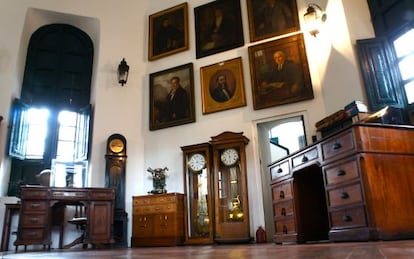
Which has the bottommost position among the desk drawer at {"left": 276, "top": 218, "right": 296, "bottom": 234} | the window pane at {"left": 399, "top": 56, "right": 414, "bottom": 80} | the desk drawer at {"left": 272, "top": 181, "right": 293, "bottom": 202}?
the desk drawer at {"left": 276, "top": 218, "right": 296, "bottom": 234}

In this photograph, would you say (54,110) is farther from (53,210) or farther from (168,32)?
(168,32)

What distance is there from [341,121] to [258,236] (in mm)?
2129

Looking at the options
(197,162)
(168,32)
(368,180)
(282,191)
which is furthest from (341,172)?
(168,32)

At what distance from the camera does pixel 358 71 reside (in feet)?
16.1

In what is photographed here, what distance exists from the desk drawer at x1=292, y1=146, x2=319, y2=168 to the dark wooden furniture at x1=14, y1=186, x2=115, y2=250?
3423mm

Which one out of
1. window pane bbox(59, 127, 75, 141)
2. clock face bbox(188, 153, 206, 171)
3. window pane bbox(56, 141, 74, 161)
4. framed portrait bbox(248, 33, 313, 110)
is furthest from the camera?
window pane bbox(59, 127, 75, 141)

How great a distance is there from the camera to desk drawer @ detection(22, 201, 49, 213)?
17.1ft

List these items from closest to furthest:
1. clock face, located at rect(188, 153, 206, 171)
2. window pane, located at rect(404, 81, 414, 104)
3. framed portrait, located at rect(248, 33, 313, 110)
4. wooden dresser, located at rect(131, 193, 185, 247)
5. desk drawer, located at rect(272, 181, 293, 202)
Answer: desk drawer, located at rect(272, 181, 293, 202), window pane, located at rect(404, 81, 414, 104), wooden dresser, located at rect(131, 193, 185, 247), framed portrait, located at rect(248, 33, 313, 110), clock face, located at rect(188, 153, 206, 171)

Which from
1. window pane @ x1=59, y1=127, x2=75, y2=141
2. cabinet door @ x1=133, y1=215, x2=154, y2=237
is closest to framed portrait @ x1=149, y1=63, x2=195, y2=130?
window pane @ x1=59, y1=127, x2=75, y2=141

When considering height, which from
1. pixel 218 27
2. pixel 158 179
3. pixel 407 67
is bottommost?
pixel 158 179

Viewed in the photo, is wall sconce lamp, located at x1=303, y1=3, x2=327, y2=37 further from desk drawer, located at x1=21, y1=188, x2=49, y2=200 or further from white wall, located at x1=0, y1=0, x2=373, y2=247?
desk drawer, located at x1=21, y1=188, x2=49, y2=200

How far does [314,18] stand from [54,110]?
5337mm

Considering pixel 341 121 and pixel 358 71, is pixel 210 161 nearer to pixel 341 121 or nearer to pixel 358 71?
pixel 341 121

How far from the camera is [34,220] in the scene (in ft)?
17.1
